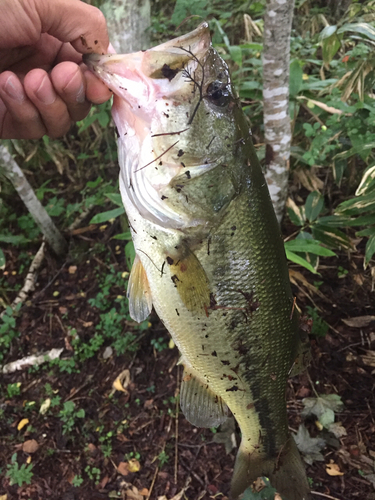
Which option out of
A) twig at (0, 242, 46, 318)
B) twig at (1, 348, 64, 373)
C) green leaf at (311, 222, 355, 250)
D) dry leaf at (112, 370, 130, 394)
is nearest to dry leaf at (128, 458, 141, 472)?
dry leaf at (112, 370, 130, 394)

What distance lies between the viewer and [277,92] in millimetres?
2098

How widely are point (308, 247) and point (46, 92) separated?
5.72 feet

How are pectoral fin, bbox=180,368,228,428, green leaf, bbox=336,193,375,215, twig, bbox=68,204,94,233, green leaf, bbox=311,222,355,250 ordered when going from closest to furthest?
pectoral fin, bbox=180,368,228,428, green leaf, bbox=336,193,375,215, green leaf, bbox=311,222,355,250, twig, bbox=68,204,94,233

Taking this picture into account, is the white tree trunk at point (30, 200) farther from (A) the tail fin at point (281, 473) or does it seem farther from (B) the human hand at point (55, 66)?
(A) the tail fin at point (281, 473)

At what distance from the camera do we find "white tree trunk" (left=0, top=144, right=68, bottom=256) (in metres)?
3.09

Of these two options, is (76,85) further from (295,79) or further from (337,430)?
(337,430)

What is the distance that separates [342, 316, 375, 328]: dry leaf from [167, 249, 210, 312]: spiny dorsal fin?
1737mm

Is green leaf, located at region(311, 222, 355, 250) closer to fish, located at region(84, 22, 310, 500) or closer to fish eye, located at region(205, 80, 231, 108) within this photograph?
fish, located at region(84, 22, 310, 500)

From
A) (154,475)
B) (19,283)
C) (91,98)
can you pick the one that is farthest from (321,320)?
(19,283)

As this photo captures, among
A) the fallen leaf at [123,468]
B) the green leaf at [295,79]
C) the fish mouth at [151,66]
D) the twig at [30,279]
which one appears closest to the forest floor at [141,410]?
the fallen leaf at [123,468]

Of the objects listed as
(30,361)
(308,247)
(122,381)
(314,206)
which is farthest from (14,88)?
(30,361)

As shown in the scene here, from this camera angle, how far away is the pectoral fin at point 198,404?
1589mm

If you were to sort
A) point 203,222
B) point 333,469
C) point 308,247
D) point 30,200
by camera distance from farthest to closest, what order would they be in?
point 30,200
point 308,247
point 333,469
point 203,222

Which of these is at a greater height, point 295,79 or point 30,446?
point 295,79
